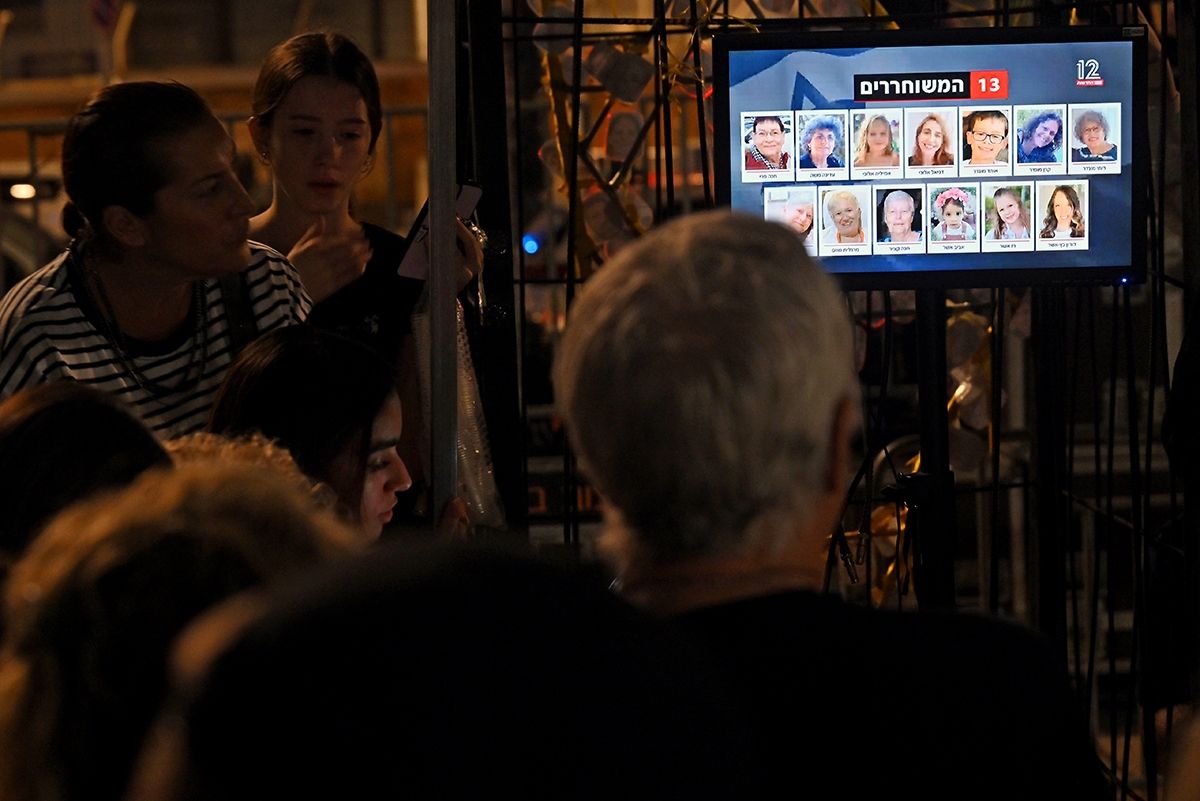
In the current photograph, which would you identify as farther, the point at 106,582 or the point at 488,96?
the point at 488,96

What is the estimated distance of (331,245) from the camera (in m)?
2.40

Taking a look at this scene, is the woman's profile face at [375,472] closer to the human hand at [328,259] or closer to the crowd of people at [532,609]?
the crowd of people at [532,609]

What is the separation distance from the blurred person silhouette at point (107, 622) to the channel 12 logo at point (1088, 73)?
5.70 feet

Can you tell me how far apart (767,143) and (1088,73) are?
1.60 ft

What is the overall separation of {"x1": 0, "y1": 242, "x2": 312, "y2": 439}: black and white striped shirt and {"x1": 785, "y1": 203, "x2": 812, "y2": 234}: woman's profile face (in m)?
0.76

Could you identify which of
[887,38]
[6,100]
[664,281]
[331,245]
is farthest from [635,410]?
[6,100]

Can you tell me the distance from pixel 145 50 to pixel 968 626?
35.2 ft

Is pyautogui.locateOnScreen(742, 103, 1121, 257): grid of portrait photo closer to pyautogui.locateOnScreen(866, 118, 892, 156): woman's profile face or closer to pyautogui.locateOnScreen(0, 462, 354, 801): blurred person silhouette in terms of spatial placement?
pyautogui.locateOnScreen(866, 118, 892, 156): woman's profile face

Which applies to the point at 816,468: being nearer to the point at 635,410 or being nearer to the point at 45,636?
the point at 635,410

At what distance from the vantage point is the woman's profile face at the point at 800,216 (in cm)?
214

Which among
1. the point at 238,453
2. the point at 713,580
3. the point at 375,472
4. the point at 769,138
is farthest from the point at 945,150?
the point at 713,580

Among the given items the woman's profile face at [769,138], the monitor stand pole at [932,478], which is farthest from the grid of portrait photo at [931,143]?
the monitor stand pole at [932,478]

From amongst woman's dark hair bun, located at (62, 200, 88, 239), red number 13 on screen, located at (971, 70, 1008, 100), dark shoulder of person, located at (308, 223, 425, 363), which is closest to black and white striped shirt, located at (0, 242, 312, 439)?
woman's dark hair bun, located at (62, 200, 88, 239)

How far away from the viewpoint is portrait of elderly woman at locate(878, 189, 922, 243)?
215 cm
